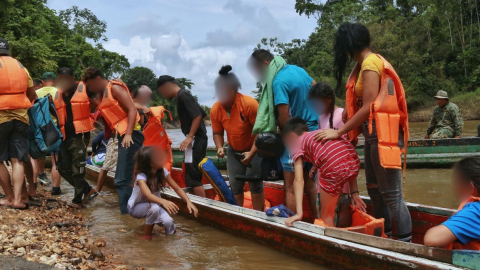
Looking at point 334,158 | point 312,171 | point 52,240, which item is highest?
point 334,158

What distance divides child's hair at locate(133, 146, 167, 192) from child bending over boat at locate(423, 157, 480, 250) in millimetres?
2952

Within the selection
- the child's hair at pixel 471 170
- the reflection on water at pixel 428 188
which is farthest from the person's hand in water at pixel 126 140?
the reflection on water at pixel 428 188

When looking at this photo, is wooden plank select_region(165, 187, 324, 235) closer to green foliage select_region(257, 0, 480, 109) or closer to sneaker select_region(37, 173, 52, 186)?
sneaker select_region(37, 173, 52, 186)

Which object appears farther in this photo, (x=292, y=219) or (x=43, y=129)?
(x=43, y=129)

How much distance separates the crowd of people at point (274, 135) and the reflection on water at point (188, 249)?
0.24 meters

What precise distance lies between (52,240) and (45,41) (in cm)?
2742

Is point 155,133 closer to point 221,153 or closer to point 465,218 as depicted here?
point 221,153

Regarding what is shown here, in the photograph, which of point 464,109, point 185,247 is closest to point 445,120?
point 185,247

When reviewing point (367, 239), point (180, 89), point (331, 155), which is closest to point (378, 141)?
point (331, 155)

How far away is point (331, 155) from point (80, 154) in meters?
3.87

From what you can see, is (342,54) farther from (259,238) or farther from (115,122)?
(115,122)

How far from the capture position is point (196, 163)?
569cm

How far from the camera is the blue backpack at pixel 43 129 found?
5.74m

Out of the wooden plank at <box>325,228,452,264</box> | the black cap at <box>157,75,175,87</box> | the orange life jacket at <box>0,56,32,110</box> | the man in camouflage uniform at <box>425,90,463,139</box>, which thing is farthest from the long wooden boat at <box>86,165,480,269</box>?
the man in camouflage uniform at <box>425,90,463,139</box>
